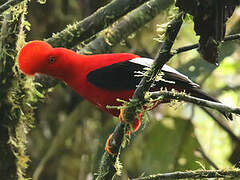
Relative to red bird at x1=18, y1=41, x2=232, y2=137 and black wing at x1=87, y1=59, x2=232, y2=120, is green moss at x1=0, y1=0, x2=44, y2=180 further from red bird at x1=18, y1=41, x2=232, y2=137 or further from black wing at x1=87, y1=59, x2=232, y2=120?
black wing at x1=87, y1=59, x2=232, y2=120

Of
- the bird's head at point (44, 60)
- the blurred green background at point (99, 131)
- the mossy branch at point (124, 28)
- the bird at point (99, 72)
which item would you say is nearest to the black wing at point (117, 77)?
the bird at point (99, 72)

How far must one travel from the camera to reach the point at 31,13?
378 centimetres

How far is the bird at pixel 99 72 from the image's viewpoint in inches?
91.7

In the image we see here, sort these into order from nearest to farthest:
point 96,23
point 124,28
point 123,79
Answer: point 123,79 < point 96,23 < point 124,28

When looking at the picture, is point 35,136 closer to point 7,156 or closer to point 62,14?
point 62,14

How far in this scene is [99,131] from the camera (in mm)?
3670

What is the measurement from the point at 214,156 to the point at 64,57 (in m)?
2.58

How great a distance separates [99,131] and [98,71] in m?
1.30

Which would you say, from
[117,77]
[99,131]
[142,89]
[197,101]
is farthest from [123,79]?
[99,131]

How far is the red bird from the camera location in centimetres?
234

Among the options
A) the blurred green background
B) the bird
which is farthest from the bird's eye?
the blurred green background

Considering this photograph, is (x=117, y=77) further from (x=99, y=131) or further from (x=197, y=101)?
(x=99, y=131)

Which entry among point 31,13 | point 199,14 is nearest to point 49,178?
point 31,13

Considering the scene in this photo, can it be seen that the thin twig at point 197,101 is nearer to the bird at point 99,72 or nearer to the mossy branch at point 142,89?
the mossy branch at point 142,89
